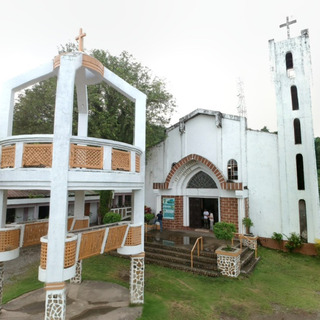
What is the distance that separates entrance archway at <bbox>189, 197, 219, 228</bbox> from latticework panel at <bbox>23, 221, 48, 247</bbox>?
1111cm

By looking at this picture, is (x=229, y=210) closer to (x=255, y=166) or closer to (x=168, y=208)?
(x=255, y=166)

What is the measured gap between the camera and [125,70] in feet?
50.6

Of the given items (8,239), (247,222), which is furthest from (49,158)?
(247,222)

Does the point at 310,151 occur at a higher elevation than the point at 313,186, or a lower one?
higher

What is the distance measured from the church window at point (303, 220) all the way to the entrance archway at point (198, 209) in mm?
5287

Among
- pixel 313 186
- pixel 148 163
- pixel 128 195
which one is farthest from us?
pixel 128 195

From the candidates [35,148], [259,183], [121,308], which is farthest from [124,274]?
[259,183]

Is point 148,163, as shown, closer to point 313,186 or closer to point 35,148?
point 313,186

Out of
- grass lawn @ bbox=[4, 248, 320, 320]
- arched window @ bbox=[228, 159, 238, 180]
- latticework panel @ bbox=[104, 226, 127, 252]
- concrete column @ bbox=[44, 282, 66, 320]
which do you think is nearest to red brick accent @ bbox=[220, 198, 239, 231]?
arched window @ bbox=[228, 159, 238, 180]

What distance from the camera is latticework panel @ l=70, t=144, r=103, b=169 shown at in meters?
5.70

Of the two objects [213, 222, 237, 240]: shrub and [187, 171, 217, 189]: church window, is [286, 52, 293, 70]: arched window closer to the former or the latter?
[187, 171, 217, 189]: church window

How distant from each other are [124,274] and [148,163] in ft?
33.5

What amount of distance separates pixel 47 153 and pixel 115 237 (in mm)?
3089

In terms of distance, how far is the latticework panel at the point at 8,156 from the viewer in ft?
18.9
